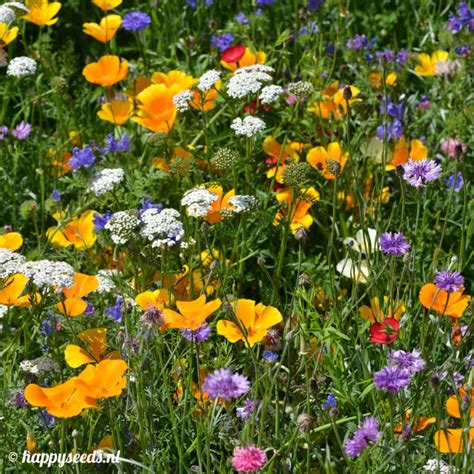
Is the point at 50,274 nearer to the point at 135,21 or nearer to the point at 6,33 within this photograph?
the point at 6,33

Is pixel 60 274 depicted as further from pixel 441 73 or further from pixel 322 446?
pixel 441 73

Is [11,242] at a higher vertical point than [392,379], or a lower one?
lower

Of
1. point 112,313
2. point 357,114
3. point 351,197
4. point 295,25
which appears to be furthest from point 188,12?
point 112,313

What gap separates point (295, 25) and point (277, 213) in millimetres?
938

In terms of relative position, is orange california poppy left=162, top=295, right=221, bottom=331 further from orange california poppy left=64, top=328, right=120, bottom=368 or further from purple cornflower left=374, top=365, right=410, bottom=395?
purple cornflower left=374, top=365, right=410, bottom=395

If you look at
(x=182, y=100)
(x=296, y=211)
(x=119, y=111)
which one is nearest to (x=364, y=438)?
(x=296, y=211)

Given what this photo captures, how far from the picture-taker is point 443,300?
198cm

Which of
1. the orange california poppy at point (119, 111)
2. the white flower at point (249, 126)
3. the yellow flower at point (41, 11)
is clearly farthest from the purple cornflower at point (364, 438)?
the yellow flower at point (41, 11)

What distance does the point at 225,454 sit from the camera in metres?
2.06

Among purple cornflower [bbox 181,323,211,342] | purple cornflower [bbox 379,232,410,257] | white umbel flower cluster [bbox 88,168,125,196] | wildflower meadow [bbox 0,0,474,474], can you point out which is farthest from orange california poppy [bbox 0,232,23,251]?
purple cornflower [bbox 379,232,410,257]

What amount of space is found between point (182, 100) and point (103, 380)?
3.21 feet

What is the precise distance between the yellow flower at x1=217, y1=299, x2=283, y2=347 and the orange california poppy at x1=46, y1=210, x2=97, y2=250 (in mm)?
677

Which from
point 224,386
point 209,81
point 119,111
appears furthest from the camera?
point 119,111

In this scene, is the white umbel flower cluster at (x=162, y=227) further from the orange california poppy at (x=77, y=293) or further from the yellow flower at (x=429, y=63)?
the yellow flower at (x=429, y=63)
